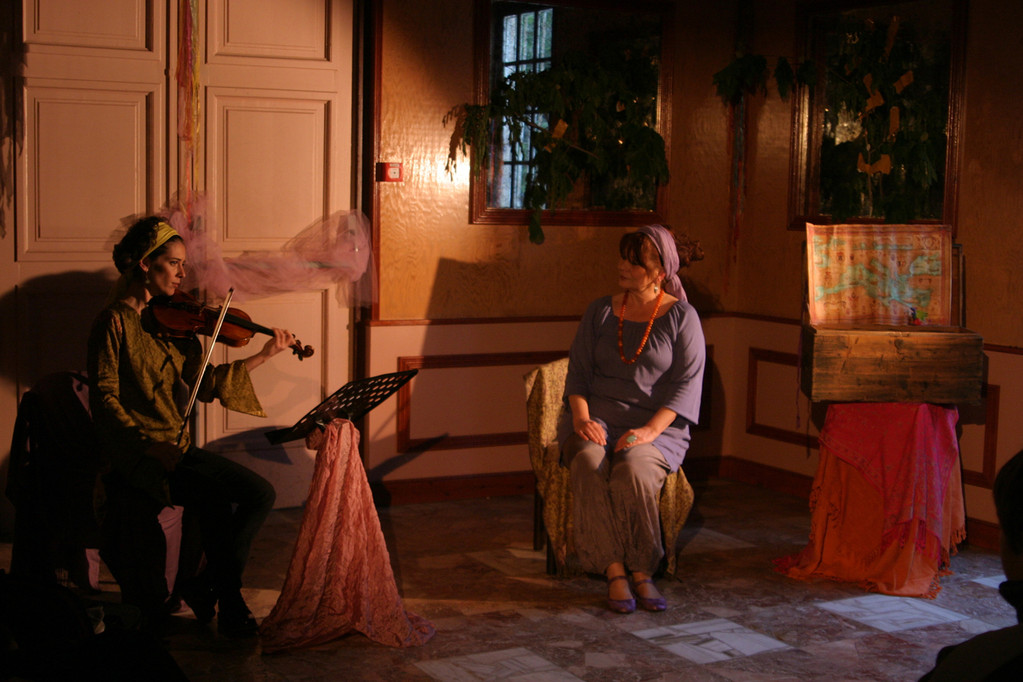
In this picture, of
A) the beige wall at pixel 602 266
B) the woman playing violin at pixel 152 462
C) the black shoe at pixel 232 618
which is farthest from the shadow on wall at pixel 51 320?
the black shoe at pixel 232 618

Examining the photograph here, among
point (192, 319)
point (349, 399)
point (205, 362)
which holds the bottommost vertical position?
point (349, 399)

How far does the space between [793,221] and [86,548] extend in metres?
3.46

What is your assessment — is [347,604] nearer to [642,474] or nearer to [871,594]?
[642,474]

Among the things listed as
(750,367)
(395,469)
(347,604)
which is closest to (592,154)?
(750,367)

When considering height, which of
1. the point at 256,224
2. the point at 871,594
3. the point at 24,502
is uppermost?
the point at 256,224

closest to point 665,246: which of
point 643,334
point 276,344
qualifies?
point 643,334

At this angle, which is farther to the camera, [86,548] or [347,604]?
[86,548]

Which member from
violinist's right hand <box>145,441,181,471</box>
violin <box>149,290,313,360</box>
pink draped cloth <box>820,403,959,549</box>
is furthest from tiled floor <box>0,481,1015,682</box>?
violin <box>149,290,313,360</box>

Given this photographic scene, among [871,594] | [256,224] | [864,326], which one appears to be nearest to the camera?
[871,594]

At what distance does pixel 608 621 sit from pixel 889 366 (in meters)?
1.41

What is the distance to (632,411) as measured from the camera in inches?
158

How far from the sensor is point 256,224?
4.63 meters

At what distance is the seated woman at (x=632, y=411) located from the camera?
3.82 metres

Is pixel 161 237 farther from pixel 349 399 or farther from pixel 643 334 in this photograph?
pixel 643 334
